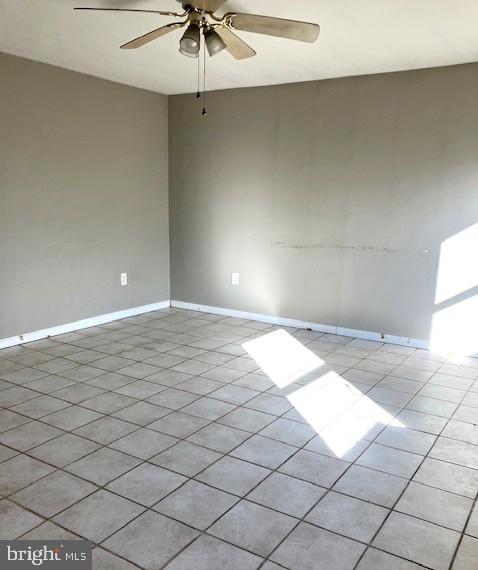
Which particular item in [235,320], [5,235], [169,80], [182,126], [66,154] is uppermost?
[169,80]

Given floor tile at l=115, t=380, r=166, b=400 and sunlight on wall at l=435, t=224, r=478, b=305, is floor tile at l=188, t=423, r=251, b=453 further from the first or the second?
sunlight on wall at l=435, t=224, r=478, b=305

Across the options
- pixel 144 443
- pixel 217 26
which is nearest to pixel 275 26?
pixel 217 26

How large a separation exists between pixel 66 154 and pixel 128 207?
0.81 metres

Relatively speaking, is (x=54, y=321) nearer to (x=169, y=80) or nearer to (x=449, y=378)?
(x=169, y=80)

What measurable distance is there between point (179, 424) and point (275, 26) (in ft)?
6.65

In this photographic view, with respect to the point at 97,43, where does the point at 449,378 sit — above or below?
below

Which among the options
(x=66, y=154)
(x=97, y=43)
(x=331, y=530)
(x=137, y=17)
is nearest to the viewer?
(x=331, y=530)

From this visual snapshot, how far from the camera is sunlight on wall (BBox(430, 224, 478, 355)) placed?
3.63 metres

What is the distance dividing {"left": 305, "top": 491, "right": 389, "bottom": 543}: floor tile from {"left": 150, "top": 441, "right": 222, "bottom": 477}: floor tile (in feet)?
1.80

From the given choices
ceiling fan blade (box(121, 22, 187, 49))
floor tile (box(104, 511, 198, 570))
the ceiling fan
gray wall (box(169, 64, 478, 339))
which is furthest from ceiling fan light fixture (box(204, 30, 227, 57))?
floor tile (box(104, 511, 198, 570))

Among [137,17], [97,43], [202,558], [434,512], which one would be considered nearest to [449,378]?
[434,512]

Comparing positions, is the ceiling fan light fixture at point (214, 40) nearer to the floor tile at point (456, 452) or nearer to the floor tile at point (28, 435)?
the floor tile at point (28, 435)

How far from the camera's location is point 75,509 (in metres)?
1.83

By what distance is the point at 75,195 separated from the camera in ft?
13.4
